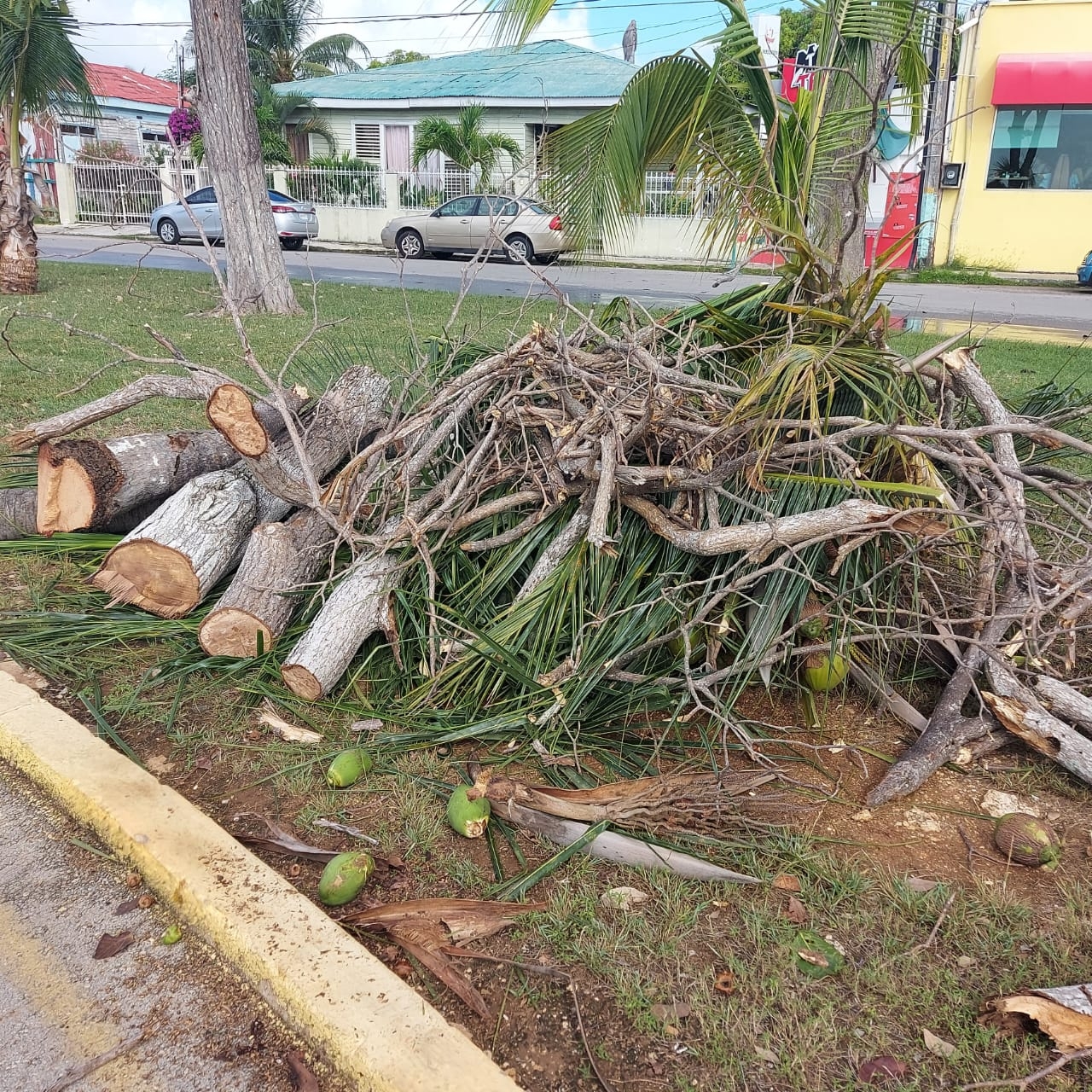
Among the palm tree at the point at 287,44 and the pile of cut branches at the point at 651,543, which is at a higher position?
the palm tree at the point at 287,44

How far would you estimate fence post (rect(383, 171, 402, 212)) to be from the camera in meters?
27.2

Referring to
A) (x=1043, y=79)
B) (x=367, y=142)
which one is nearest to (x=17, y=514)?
(x=1043, y=79)

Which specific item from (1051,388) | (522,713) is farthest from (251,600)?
(1051,388)

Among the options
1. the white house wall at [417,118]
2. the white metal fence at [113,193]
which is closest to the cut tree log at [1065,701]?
the white house wall at [417,118]

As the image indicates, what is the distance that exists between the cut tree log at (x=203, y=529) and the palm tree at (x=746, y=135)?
7.01 feet

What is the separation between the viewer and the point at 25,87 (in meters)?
13.1

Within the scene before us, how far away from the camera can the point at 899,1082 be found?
2.07 metres

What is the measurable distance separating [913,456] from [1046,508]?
41.3 inches

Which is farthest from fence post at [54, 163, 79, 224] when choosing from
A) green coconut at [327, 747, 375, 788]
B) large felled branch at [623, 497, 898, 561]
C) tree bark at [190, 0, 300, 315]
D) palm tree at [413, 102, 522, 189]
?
large felled branch at [623, 497, 898, 561]

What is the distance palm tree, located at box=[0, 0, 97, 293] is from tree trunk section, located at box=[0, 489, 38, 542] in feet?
29.2

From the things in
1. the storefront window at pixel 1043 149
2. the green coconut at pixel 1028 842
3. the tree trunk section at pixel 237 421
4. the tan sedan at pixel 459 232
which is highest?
the storefront window at pixel 1043 149

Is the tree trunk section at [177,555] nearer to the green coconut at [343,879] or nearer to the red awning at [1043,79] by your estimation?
the green coconut at [343,879]

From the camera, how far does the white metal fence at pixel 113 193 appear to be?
1189 inches

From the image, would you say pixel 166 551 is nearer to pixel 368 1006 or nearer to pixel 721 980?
pixel 368 1006
